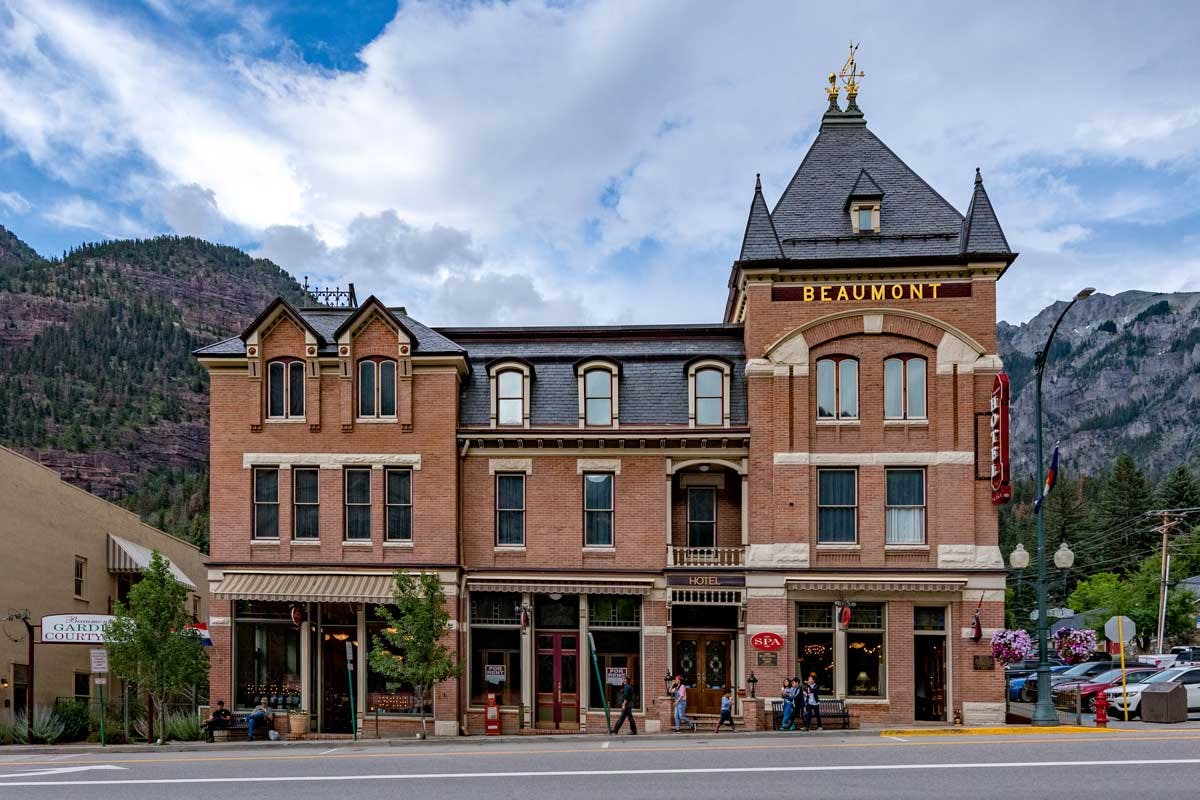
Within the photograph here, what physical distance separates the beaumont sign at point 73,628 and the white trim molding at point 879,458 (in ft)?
63.4

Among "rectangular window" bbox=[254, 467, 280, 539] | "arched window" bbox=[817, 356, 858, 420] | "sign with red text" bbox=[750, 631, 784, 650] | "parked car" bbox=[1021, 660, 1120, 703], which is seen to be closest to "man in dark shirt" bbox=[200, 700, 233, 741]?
"rectangular window" bbox=[254, 467, 280, 539]

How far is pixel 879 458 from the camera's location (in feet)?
103

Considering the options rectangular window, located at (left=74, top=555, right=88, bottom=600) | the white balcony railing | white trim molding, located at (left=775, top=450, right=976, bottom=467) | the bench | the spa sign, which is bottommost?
the bench

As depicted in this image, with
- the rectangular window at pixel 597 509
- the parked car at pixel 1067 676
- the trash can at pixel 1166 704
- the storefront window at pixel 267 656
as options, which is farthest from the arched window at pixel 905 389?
the storefront window at pixel 267 656

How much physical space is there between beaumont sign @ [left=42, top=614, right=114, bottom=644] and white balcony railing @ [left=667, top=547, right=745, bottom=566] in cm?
1569

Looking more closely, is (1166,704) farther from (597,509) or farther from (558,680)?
(558,680)

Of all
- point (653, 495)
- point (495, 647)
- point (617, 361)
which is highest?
point (617, 361)

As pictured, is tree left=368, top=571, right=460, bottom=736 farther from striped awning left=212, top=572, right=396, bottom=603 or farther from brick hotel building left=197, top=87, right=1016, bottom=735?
brick hotel building left=197, top=87, right=1016, bottom=735

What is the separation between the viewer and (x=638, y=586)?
31.7 metres

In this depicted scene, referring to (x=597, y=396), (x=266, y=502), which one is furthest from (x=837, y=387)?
(x=266, y=502)

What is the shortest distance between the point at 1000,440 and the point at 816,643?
7426mm

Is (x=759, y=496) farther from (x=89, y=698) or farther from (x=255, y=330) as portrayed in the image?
(x=89, y=698)

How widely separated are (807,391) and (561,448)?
7.08 m

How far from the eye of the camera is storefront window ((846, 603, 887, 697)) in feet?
102
